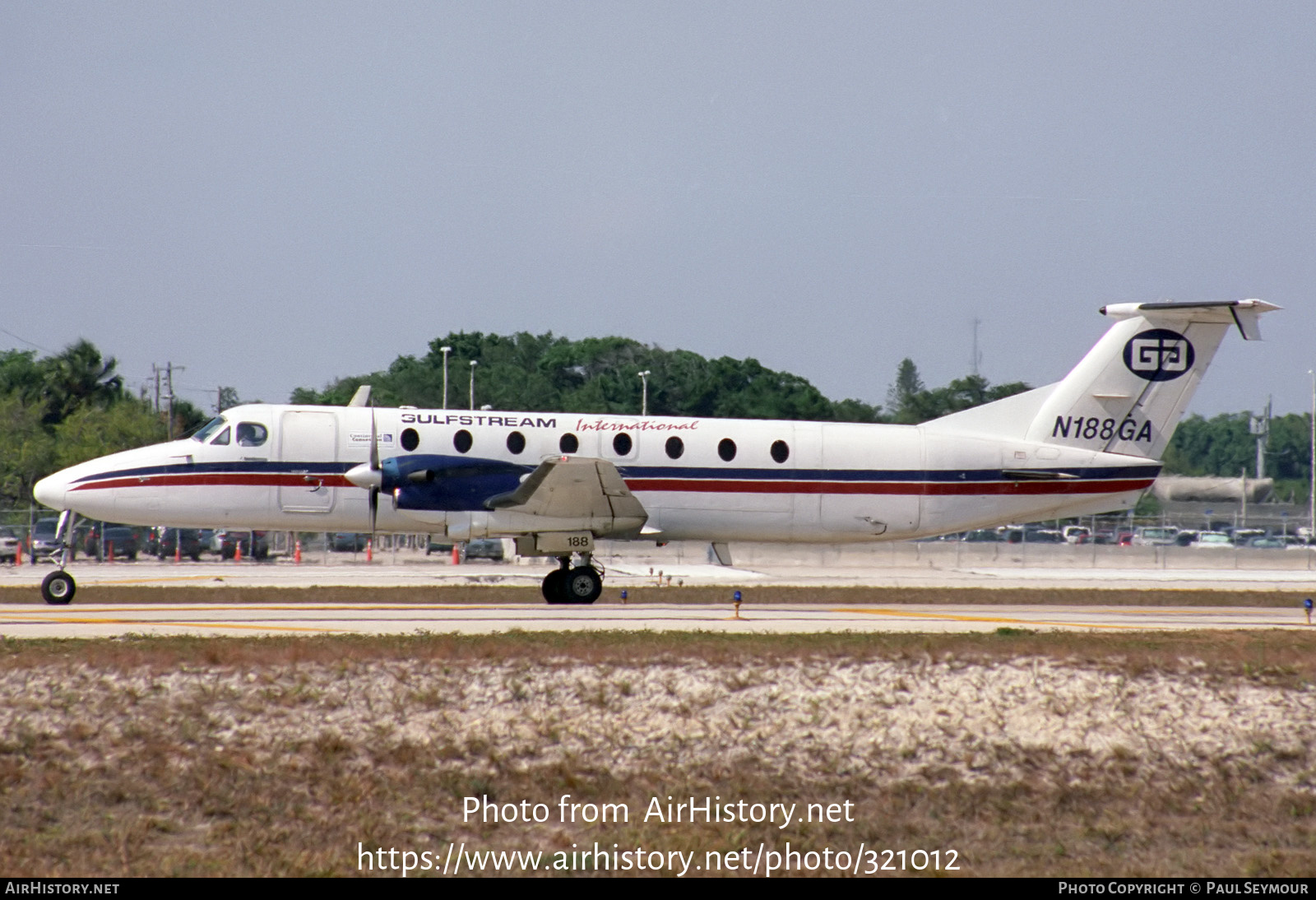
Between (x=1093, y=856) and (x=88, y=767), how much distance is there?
32.8 ft

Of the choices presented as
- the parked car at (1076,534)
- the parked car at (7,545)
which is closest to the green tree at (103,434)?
the parked car at (7,545)

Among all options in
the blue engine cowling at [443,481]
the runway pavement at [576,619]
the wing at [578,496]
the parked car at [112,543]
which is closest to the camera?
the runway pavement at [576,619]

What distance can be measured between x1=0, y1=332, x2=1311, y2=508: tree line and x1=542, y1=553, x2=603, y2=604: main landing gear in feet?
133

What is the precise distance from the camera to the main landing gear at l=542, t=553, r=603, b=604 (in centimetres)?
2381

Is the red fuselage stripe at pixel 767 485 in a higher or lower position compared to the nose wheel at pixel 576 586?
higher

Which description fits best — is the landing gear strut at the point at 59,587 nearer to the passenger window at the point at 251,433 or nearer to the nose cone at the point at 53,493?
the nose cone at the point at 53,493

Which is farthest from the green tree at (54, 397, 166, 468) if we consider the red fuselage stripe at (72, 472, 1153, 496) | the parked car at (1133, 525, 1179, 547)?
the parked car at (1133, 525, 1179, 547)

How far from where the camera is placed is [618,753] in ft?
45.3

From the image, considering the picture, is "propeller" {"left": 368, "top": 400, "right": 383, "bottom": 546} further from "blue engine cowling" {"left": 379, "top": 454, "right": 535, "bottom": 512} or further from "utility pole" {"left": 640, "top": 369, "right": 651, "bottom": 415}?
"utility pole" {"left": 640, "top": 369, "right": 651, "bottom": 415}

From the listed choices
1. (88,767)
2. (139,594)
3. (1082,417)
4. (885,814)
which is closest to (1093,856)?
(885,814)

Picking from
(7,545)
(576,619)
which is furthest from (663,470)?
(7,545)

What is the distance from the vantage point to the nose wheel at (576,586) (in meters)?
23.8

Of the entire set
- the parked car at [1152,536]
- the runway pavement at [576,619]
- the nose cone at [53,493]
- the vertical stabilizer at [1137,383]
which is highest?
the vertical stabilizer at [1137,383]

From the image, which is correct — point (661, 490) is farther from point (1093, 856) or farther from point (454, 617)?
point (1093, 856)
